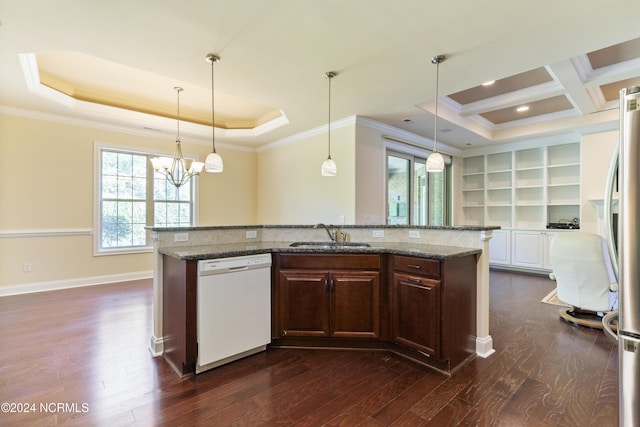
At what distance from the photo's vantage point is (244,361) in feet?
8.11

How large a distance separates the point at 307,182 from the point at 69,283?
13.6 feet

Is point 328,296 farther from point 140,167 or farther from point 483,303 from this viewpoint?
point 140,167

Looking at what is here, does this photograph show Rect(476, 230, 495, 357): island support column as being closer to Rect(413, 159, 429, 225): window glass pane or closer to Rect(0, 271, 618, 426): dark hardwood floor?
Rect(0, 271, 618, 426): dark hardwood floor

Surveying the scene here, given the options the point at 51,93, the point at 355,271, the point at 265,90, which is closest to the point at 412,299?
the point at 355,271

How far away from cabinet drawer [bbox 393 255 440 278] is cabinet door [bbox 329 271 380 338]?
223 mm

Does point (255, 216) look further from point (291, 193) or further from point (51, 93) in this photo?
point (51, 93)

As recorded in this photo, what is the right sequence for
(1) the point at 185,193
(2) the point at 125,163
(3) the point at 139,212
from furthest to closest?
(1) the point at 185,193, (3) the point at 139,212, (2) the point at 125,163

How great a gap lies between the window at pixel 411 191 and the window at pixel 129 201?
4.12m

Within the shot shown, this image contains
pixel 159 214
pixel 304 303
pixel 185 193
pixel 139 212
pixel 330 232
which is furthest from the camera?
pixel 185 193

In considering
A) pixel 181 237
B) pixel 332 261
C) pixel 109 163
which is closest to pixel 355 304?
pixel 332 261

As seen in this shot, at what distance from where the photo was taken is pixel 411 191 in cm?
523

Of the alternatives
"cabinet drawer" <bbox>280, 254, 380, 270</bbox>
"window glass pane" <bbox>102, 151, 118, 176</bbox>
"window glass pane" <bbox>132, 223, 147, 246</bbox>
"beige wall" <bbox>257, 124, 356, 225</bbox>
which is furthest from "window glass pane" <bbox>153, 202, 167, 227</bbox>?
"cabinet drawer" <bbox>280, 254, 380, 270</bbox>

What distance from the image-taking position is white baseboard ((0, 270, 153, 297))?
420cm

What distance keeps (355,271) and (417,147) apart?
3.42 meters
